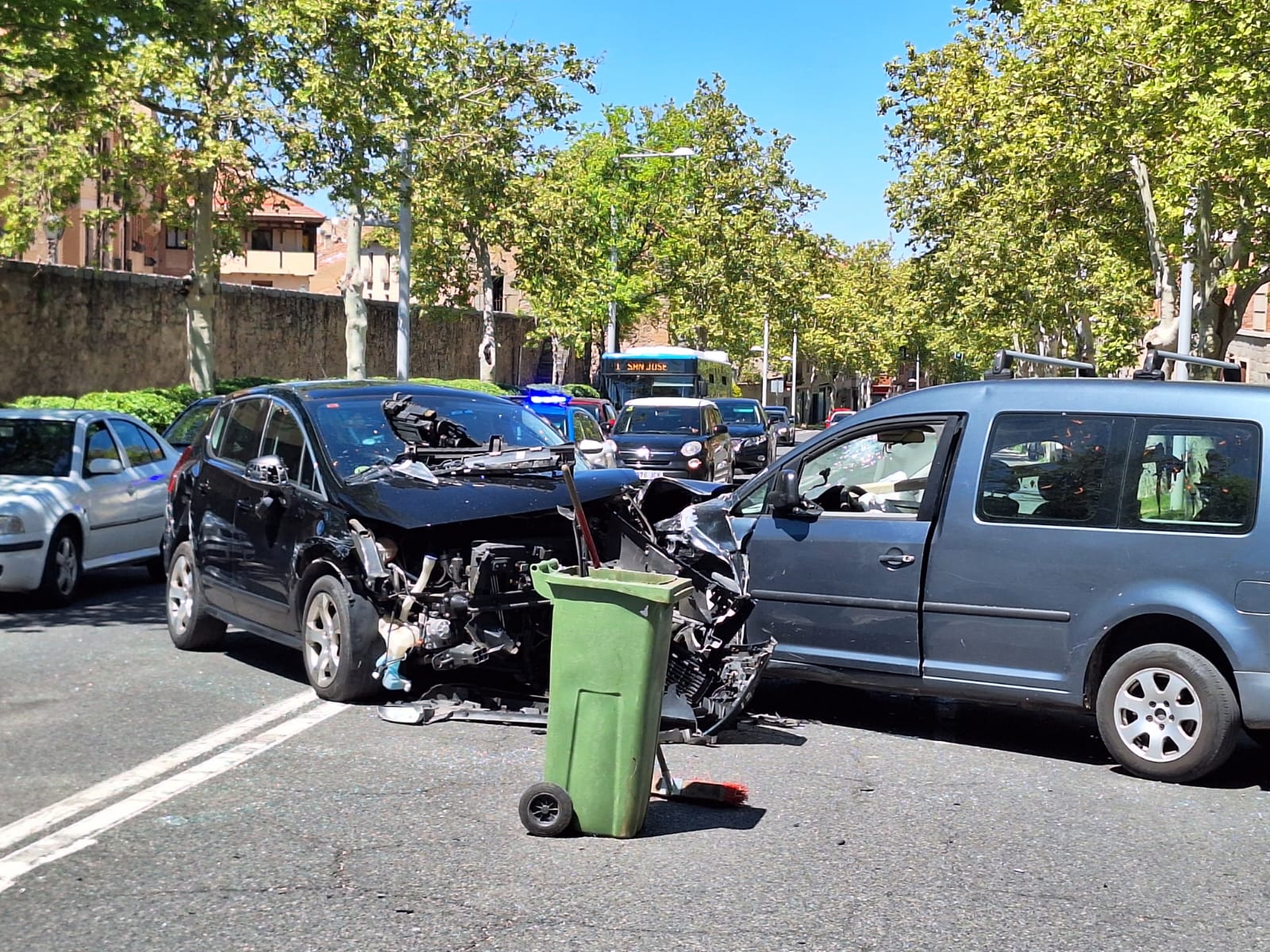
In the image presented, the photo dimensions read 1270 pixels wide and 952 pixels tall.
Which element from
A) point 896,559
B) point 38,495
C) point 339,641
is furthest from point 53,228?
point 896,559

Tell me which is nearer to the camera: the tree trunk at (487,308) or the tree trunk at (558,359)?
the tree trunk at (487,308)

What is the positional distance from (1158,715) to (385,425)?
465 cm

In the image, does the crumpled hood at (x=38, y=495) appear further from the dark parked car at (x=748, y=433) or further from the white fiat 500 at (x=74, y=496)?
the dark parked car at (x=748, y=433)

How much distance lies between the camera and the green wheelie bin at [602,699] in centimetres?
532

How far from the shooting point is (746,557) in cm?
786

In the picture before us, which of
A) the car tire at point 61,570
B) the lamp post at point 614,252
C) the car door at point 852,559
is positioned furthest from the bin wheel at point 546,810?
the lamp post at point 614,252

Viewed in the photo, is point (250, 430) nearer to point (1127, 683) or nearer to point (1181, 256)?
point (1127, 683)

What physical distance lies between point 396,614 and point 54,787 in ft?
6.35

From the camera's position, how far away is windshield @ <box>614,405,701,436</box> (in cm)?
2505

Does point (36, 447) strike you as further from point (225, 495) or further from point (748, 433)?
point (748, 433)

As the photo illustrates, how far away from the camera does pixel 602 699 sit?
17.5 feet

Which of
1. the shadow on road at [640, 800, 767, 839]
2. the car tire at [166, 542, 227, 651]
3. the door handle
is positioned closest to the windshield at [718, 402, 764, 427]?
the car tire at [166, 542, 227, 651]

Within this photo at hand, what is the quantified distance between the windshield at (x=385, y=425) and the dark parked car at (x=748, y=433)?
20.1m

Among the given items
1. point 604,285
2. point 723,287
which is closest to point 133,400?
point 604,285
